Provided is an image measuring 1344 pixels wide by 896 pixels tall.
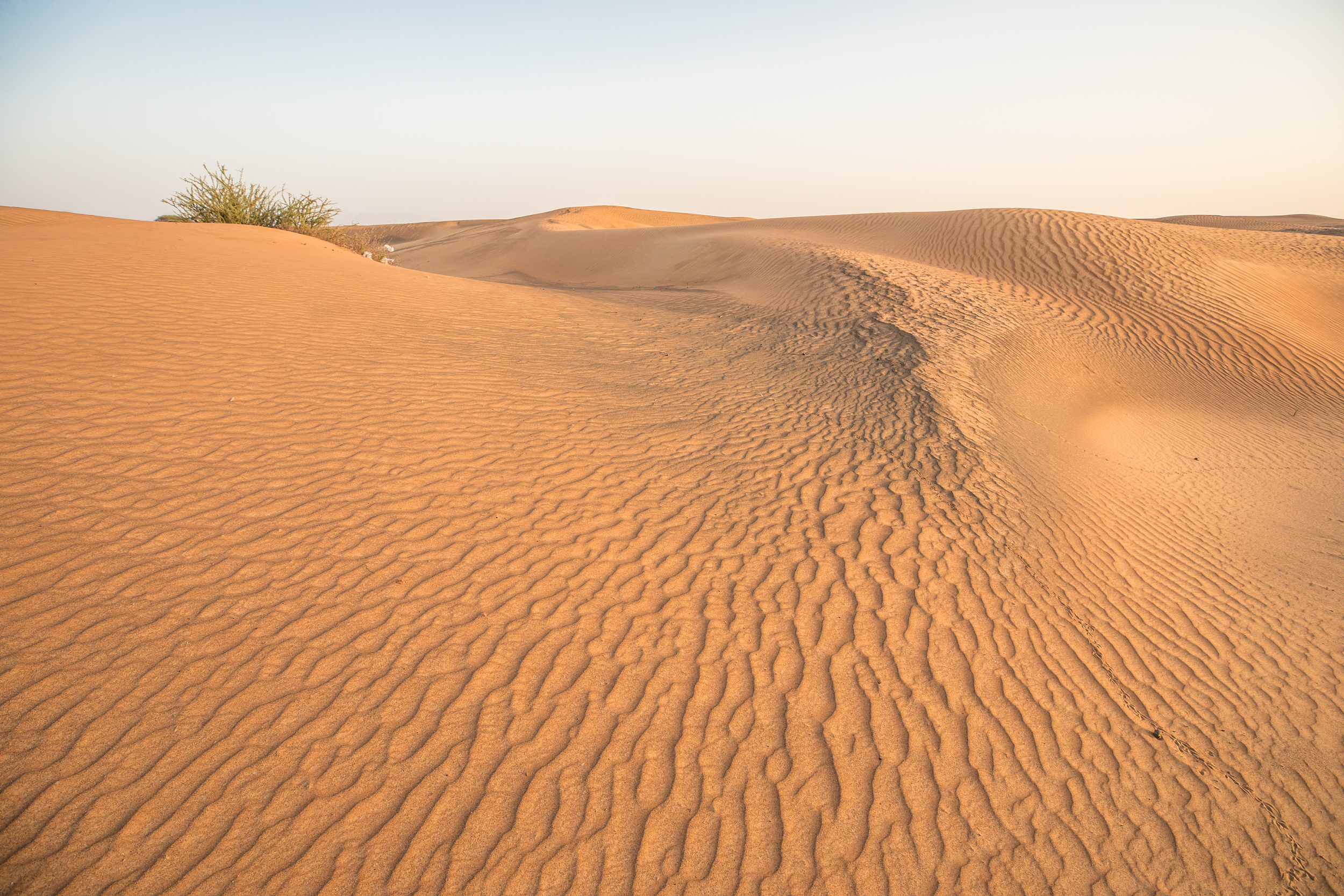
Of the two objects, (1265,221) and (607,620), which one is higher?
(1265,221)

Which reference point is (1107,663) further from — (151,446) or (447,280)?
(447,280)

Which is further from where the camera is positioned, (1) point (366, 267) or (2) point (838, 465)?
(1) point (366, 267)

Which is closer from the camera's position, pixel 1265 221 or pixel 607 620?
pixel 607 620

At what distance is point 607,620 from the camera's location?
4004 mm

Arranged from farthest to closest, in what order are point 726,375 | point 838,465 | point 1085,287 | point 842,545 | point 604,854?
point 1085,287, point 726,375, point 838,465, point 842,545, point 604,854

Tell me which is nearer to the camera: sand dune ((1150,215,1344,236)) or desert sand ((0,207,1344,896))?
desert sand ((0,207,1344,896))

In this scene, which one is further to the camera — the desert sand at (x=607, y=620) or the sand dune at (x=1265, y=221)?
the sand dune at (x=1265, y=221)

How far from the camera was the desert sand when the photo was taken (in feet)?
9.35

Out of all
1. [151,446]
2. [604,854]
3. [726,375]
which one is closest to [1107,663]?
[604,854]

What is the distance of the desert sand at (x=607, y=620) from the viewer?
9.35 ft

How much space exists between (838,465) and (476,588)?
3.52 meters

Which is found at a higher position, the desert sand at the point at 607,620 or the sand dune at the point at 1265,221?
the sand dune at the point at 1265,221

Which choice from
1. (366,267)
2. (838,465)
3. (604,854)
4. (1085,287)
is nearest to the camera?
(604,854)

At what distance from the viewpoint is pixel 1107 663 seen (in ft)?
14.0
